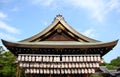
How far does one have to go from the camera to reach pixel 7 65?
37.7 metres

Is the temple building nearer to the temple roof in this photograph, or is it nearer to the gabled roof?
the temple roof

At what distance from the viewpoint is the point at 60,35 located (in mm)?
17375

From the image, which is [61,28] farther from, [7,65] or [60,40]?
[7,65]

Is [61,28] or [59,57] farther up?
[61,28]

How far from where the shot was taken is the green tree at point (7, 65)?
3650cm

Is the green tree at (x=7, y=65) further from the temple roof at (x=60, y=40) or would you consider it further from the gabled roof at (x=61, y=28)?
the gabled roof at (x=61, y=28)

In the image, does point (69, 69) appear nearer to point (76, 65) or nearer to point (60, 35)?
point (76, 65)

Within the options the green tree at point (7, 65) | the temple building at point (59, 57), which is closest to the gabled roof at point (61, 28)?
the temple building at point (59, 57)

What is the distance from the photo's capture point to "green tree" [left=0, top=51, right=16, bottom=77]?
36.5m

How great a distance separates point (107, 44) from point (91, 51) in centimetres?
138

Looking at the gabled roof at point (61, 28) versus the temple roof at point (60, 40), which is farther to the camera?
the gabled roof at point (61, 28)

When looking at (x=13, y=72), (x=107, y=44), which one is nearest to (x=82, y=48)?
(x=107, y=44)

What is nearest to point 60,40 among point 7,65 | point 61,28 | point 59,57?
point 61,28

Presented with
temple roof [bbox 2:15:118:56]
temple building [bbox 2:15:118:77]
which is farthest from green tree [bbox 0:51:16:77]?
temple building [bbox 2:15:118:77]
